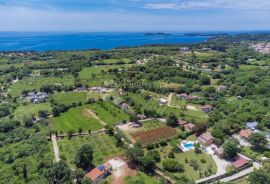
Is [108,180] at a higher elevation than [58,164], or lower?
lower

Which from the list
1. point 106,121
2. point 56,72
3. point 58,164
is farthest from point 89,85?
point 58,164

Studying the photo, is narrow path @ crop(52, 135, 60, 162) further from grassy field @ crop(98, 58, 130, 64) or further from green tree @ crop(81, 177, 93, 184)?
grassy field @ crop(98, 58, 130, 64)

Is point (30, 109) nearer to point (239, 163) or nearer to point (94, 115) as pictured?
point (94, 115)

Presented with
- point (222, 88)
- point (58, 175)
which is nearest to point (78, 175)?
point (58, 175)

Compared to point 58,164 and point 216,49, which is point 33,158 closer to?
point 58,164

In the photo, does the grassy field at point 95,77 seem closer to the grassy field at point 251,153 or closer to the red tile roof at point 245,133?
the red tile roof at point 245,133

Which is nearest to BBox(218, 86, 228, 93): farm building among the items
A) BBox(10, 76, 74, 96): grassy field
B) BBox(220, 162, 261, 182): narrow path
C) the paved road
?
the paved road

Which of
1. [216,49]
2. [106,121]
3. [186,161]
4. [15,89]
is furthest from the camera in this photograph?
[216,49]
